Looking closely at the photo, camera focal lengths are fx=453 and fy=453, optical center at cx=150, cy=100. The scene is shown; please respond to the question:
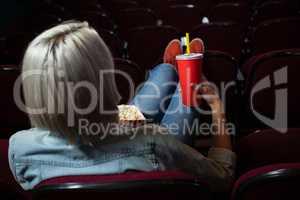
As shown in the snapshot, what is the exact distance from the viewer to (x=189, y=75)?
1.52 m

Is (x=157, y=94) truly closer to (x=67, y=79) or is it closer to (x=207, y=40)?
(x=67, y=79)

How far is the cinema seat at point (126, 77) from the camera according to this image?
2.18m

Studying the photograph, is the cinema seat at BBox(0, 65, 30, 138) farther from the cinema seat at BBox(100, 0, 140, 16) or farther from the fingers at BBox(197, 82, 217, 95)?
the cinema seat at BBox(100, 0, 140, 16)

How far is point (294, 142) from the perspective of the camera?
4.35ft

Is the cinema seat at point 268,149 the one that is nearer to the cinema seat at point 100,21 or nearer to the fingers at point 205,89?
the fingers at point 205,89

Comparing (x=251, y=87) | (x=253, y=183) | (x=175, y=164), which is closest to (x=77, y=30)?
(x=175, y=164)

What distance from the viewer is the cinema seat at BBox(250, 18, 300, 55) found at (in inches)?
122

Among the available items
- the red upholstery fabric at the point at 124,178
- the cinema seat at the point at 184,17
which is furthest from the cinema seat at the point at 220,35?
the red upholstery fabric at the point at 124,178

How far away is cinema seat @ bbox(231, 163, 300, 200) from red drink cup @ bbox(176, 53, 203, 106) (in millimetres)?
627

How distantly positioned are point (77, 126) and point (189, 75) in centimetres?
55

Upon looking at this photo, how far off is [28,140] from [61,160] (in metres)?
0.12

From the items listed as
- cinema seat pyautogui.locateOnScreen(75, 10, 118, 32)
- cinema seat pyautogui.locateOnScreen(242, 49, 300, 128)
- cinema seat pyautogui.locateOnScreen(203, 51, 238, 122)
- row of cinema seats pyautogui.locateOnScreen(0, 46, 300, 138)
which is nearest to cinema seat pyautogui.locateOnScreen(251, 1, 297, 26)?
cinema seat pyautogui.locateOnScreen(75, 10, 118, 32)

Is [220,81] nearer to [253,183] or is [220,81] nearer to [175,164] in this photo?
[175,164]

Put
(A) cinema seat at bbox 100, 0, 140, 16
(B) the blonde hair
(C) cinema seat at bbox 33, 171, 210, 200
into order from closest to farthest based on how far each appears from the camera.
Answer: (C) cinema seat at bbox 33, 171, 210, 200 < (B) the blonde hair < (A) cinema seat at bbox 100, 0, 140, 16
